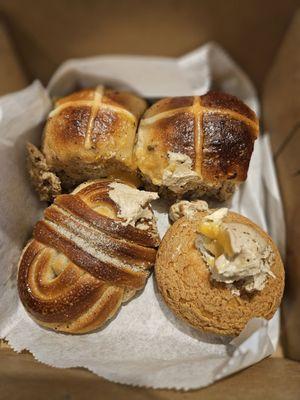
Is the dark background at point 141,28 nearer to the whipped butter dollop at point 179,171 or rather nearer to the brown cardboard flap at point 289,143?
the brown cardboard flap at point 289,143

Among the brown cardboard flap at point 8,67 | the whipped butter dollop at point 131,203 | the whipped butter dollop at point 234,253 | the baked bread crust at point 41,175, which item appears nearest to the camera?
the whipped butter dollop at point 234,253

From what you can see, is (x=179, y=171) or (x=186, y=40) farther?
(x=186, y=40)

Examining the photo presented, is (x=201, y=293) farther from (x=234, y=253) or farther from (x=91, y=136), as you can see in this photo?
(x=91, y=136)

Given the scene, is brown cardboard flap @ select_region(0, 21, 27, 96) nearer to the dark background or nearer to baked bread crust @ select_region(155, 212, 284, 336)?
the dark background

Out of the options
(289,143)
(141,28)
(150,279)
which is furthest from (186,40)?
(150,279)

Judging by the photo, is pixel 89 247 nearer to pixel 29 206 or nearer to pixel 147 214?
pixel 147 214

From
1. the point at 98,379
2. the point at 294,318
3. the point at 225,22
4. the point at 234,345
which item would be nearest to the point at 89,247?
the point at 98,379

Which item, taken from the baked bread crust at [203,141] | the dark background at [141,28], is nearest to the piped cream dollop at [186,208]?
the baked bread crust at [203,141]
